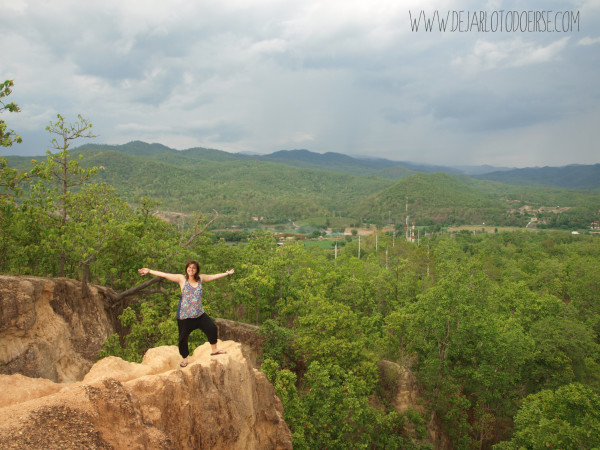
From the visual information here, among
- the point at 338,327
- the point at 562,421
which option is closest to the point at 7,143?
the point at 338,327

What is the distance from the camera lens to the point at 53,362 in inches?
520

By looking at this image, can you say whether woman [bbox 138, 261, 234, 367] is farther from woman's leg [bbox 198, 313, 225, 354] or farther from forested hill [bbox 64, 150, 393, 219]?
forested hill [bbox 64, 150, 393, 219]

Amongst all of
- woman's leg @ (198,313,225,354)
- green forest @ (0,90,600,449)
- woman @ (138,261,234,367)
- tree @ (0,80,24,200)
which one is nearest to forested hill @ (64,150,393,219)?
green forest @ (0,90,600,449)

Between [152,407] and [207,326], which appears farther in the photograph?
[207,326]

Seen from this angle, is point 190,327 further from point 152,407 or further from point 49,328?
point 49,328

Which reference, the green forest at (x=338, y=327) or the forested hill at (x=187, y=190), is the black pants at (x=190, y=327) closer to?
the green forest at (x=338, y=327)

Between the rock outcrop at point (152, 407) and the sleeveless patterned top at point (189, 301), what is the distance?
1.42 meters

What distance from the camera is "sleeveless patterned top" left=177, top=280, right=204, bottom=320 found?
9141mm

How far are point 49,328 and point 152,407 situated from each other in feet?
24.5

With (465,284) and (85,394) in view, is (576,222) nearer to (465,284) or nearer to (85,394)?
(465,284)

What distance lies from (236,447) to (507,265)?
51829 millimetres

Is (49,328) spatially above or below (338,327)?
above

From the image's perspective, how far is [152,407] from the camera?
8.58m

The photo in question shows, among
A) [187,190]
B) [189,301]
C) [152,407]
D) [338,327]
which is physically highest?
[187,190]
